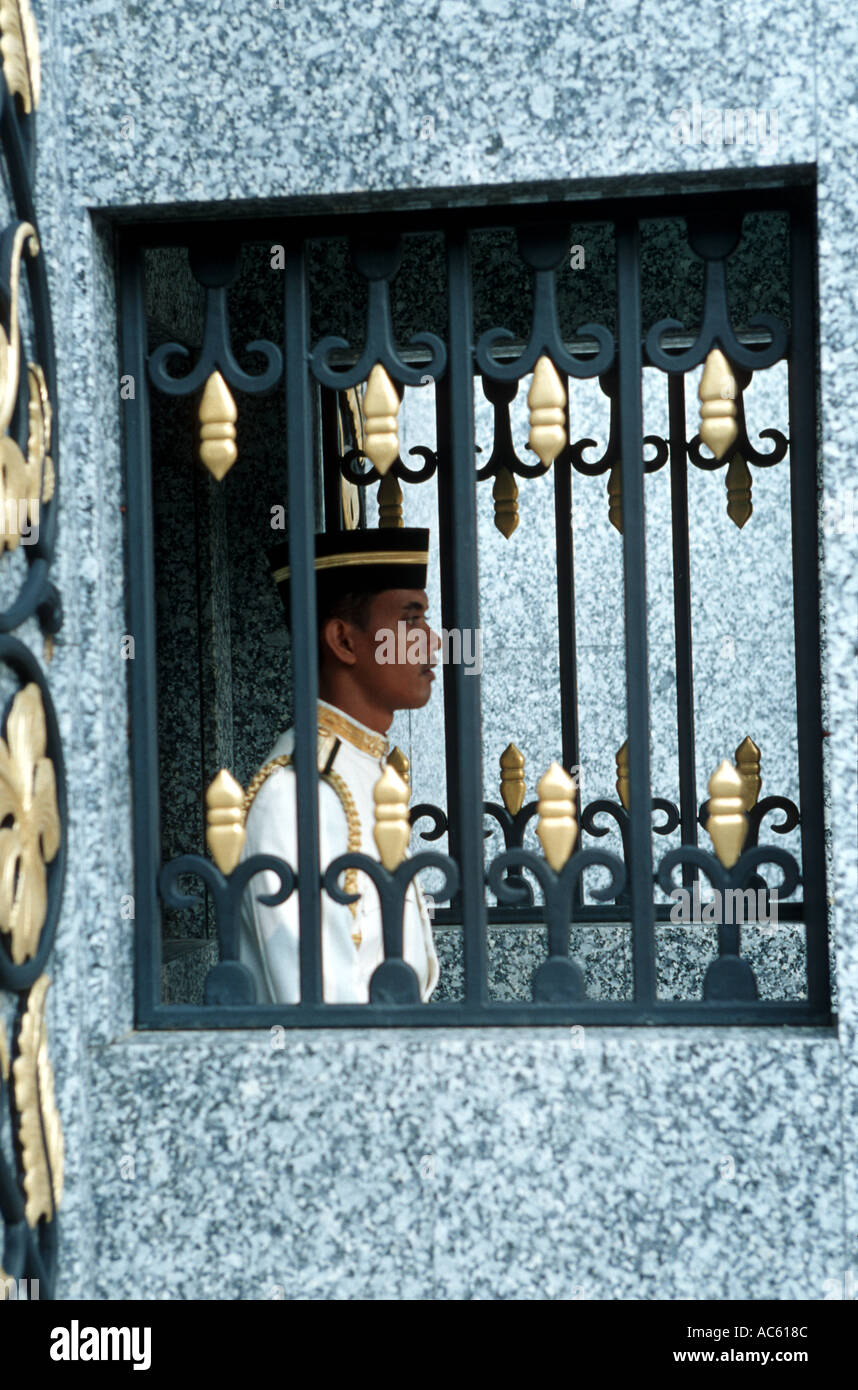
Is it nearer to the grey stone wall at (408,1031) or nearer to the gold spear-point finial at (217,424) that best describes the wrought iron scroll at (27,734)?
the grey stone wall at (408,1031)

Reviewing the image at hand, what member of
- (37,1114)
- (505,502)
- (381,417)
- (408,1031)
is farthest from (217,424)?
(505,502)

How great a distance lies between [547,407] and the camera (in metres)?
3.28

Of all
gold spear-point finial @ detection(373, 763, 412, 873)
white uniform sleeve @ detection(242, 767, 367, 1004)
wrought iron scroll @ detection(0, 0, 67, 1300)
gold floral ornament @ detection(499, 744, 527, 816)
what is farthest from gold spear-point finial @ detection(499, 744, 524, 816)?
wrought iron scroll @ detection(0, 0, 67, 1300)

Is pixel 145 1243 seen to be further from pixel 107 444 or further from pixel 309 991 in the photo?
pixel 107 444

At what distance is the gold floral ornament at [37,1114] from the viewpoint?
9.89ft

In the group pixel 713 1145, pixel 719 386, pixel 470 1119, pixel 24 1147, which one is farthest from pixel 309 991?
pixel 719 386

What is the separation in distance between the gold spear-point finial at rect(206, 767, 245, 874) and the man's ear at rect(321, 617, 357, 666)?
975 mm

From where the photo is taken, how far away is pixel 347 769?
4.12m

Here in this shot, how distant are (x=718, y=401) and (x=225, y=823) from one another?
4.64 ft

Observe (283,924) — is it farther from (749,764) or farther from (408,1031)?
(749,764)

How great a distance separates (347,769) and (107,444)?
1177 millimetres

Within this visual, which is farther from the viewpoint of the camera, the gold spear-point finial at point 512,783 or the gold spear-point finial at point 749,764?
the gold spear-point finial at point 512,783

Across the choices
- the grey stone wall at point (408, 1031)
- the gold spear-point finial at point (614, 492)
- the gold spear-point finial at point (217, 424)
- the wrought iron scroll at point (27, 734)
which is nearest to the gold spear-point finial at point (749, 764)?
the gold spear-point finial at point (614, 492)

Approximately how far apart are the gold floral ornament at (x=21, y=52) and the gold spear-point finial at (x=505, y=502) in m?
2.51
